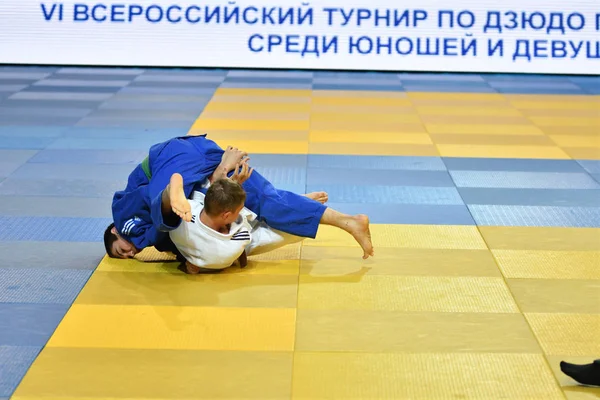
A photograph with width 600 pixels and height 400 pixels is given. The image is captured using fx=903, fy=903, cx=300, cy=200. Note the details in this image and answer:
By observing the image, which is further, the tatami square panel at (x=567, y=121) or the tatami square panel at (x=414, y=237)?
the tatami square panel at (x=567, y=121)

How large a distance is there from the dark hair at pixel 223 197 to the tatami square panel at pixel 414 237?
4.21ft

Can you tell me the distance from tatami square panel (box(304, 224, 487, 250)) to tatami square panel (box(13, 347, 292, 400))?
6.40ft

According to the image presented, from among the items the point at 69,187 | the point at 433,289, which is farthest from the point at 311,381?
the point at 69,187

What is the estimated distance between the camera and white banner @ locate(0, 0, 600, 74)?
14.6 meters

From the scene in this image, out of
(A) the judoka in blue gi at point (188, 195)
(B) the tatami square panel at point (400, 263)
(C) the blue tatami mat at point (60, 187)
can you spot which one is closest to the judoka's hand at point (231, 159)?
(A) the judoka in blue gi at point (188, 195)

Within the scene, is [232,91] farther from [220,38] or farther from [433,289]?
[433,289]

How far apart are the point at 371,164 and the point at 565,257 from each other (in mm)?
3012

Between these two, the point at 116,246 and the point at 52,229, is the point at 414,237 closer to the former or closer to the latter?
the point at 116,246

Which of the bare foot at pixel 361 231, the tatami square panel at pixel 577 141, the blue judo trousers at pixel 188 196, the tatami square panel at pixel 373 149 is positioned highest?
the blue judo trousers at pixel 188 196

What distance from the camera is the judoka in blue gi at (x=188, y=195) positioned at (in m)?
5.73

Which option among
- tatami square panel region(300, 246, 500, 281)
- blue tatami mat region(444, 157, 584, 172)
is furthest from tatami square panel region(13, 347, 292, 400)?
blue tatami mat region(444, 157, 584, 172)

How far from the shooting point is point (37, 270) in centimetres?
584

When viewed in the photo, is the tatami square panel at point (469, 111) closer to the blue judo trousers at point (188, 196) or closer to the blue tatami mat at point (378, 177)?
the blue tatami mat at point (378, 177)

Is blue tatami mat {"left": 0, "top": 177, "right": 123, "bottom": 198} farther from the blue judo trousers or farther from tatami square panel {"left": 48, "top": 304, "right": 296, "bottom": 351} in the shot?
tatami square panel {"left": 48, "top": 304, "right": 296, "bottom": 351}
